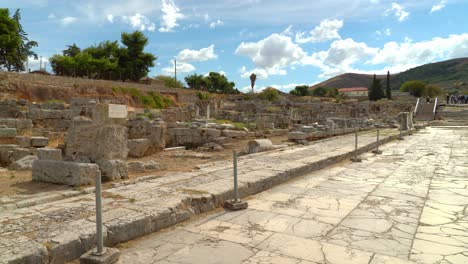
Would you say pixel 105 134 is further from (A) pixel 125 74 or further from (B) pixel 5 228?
(A) pixel 125 74

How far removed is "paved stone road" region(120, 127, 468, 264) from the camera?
340 centimetres

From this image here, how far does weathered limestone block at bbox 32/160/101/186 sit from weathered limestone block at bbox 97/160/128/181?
462 mm

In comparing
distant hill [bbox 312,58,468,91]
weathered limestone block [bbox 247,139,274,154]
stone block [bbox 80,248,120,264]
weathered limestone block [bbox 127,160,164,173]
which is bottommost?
weathered limestone block [bbox 127,160,164,173]

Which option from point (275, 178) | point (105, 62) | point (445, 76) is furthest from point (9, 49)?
point (445, 76)

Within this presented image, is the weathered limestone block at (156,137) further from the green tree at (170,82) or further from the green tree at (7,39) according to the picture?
the green tree at (170,82)

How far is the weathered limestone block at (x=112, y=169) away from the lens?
743cm

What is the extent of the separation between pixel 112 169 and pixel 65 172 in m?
0.99

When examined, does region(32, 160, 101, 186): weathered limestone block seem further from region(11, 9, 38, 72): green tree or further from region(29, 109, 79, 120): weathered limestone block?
region(11, 9, 38, 72): green tree

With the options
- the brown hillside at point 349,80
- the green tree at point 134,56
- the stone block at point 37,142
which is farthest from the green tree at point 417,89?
the brown hillside at point 349,80

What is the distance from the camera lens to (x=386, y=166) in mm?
8805

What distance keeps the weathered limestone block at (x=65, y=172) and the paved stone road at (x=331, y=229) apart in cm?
330

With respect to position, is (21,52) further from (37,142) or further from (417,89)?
(417,89)

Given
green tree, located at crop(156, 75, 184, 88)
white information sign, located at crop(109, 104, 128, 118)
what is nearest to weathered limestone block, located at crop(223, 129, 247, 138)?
white information sign, located at crop(109, 104, 128, 118)

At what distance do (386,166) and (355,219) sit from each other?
4883 mm
